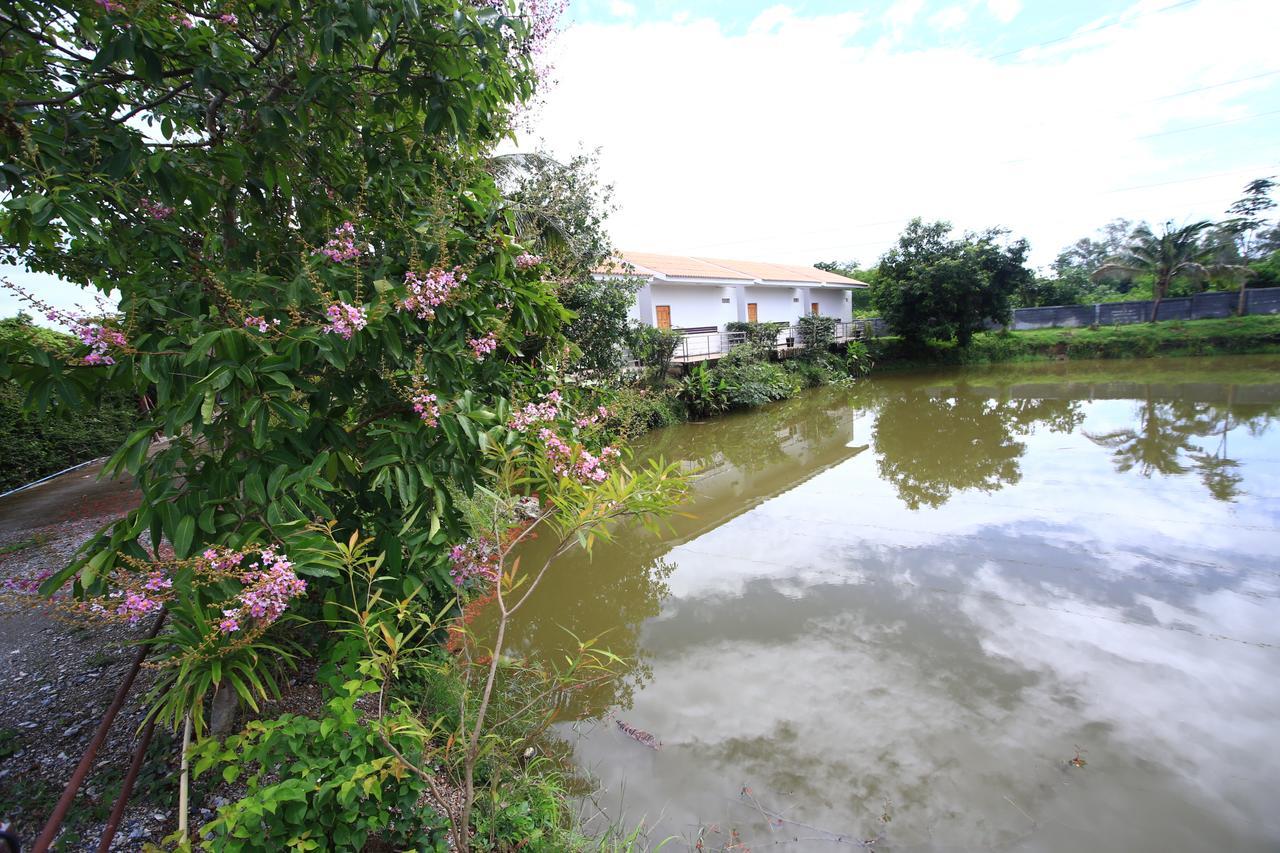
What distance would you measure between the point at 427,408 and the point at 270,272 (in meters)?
1.26

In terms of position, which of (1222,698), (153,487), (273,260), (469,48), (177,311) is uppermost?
(469,48)

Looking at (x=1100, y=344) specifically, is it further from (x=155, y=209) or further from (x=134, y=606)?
(x=134, y=606)

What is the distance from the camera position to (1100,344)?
22.6 metres

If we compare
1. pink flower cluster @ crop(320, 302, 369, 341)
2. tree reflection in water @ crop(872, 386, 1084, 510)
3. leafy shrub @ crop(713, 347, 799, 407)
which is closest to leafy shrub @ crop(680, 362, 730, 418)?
leafy shrub @ crop(713, 347, 799, 407)

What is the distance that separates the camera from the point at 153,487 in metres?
1.82

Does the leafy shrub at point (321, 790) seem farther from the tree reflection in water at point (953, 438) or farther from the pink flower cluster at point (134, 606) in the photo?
the tree reflection in water at point (953, 438)

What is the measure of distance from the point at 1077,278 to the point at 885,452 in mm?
33652

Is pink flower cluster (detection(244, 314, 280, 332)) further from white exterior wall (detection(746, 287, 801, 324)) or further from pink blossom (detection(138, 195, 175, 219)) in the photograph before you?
white exterior wall (detection(746, 287, 801, 324))

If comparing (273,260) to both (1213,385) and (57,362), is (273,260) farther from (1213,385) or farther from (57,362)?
(1213,385)

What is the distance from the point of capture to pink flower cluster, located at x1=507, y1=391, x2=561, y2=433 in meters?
2.24

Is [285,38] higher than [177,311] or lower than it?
higher

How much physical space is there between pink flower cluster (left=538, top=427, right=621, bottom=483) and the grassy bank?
2433 centimetres

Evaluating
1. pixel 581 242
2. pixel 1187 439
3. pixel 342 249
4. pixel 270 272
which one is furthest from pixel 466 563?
pixel 1187 439

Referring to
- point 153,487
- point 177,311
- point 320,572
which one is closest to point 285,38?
point 177,311
